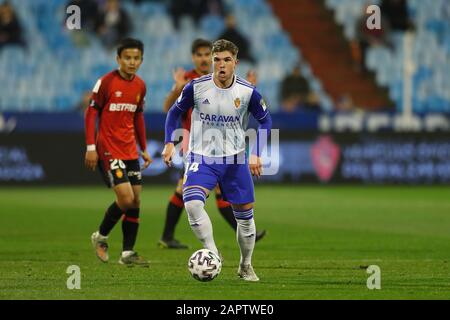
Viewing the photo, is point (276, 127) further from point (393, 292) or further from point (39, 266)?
point (393, 292)

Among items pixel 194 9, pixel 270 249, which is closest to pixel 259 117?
pixel 270 249

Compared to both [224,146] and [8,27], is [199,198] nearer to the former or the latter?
[224,146]

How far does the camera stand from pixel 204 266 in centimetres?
888

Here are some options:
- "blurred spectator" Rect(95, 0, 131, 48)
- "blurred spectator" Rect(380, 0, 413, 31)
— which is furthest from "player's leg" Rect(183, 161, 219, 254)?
"blurred spectator" Rect(380, 0, 413, 31)

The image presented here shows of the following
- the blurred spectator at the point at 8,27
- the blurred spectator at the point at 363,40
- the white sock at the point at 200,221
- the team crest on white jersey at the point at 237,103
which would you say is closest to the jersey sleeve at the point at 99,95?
the team crest on white jersey at the point at 237,103

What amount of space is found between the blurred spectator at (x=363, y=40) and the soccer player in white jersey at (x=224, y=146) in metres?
20.9

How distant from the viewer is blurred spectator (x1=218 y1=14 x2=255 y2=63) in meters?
28.2

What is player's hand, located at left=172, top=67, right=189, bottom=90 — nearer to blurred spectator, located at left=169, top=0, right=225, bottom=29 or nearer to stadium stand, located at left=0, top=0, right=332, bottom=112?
stadium stand, located at left=0, top=0, right=332, bottom=112

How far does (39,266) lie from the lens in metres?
10.6

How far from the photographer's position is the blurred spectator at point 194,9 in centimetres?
2961

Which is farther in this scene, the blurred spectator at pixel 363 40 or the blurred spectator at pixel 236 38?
the blurred spectator at pixel 363 40

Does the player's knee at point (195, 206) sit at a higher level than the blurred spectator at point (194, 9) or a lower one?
lower

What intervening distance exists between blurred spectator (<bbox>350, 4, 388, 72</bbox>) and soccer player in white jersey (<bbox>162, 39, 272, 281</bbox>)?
68.7 ft

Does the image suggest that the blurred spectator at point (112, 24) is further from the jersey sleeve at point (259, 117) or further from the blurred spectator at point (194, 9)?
the jersey sleeve at point (259, 117)
